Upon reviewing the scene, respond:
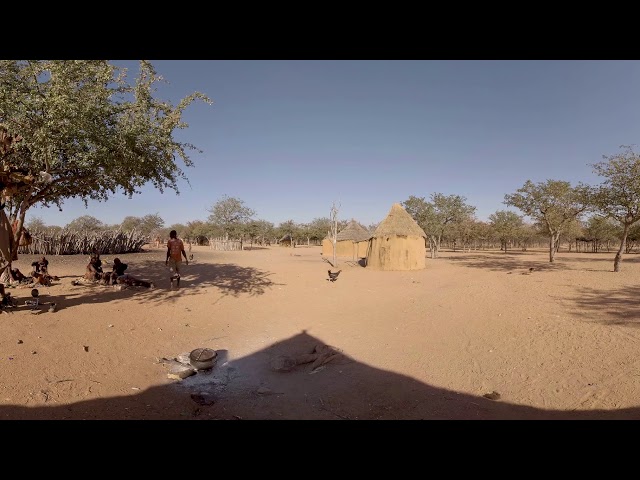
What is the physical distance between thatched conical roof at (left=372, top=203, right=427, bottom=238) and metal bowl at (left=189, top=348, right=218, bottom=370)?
648 inches

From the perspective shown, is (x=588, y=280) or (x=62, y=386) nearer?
(x=62, y=386)

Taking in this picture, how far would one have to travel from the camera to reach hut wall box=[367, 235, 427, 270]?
19.8 m

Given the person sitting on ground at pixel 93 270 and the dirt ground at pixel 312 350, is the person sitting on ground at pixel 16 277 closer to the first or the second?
the dirt ground at pixel 312 350

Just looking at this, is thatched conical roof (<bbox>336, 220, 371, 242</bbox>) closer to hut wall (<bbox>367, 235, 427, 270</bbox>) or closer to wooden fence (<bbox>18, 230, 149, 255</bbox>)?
hut wall (<bbox>367, 235, 427, 270</bbox>)

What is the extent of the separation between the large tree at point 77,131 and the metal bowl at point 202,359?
430 cm

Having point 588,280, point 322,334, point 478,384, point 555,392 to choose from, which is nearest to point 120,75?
point 322,334

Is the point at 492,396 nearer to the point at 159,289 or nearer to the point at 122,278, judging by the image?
the point at 159,289

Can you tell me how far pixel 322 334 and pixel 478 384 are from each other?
133 inches

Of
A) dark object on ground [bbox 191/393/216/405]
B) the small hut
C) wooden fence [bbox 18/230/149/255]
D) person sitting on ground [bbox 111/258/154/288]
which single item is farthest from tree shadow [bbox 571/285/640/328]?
wooden fence [bbox 18/230/149/255]

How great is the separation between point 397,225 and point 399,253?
2.06 meters

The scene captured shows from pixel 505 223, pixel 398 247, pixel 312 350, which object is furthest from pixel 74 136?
pixel 505 223
